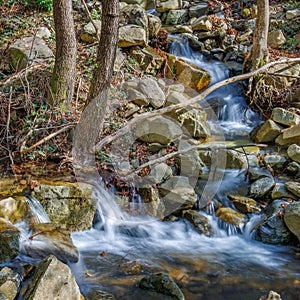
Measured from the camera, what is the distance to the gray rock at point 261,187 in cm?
523

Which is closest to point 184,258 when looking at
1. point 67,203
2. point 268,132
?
point 67,203

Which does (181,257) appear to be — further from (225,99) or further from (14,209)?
(225,99)

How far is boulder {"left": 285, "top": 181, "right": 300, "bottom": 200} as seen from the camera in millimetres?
4992

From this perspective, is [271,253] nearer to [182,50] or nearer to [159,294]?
[159,294]

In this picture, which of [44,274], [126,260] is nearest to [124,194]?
[126,260]

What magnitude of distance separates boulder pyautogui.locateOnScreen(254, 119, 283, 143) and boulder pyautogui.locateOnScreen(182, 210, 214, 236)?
266 centimetres

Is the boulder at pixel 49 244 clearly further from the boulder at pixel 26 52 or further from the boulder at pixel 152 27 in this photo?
the boulder at pixel 152 27

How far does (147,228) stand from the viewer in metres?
4.74

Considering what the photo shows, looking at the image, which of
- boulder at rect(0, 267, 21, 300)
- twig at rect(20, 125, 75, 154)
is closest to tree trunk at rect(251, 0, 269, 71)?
twig at rect(20, 125, 75, 154)

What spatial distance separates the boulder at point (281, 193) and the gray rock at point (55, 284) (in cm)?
352

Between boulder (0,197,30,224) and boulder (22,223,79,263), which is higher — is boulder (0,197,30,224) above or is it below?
above

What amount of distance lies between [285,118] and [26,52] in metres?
5.57

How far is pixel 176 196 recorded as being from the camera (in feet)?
16.2

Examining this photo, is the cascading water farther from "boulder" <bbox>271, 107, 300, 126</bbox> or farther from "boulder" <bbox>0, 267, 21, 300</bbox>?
"boulder" <bbox>0, 267, 21, 300</bbox>
